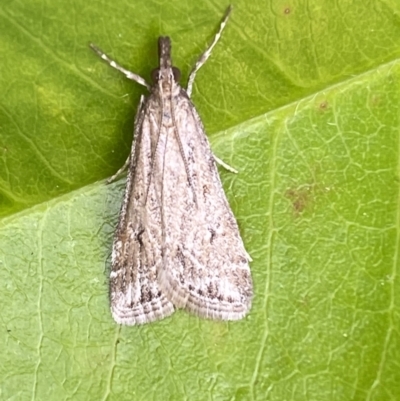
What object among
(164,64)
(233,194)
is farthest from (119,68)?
(233,194)

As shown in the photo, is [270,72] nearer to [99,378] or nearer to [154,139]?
[154,139]

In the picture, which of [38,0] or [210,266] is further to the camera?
[210,266]

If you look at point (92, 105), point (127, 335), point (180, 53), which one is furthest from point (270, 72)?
point (127, 335)

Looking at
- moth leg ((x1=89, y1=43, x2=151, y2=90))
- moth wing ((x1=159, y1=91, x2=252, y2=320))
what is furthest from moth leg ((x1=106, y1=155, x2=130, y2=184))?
moth leg ((x1=89, y1=43, x2=151, y2=90))

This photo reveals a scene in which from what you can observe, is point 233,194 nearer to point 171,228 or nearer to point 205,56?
point 171,228

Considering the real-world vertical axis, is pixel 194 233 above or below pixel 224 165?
below

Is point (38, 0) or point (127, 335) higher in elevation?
point (38, 0)
